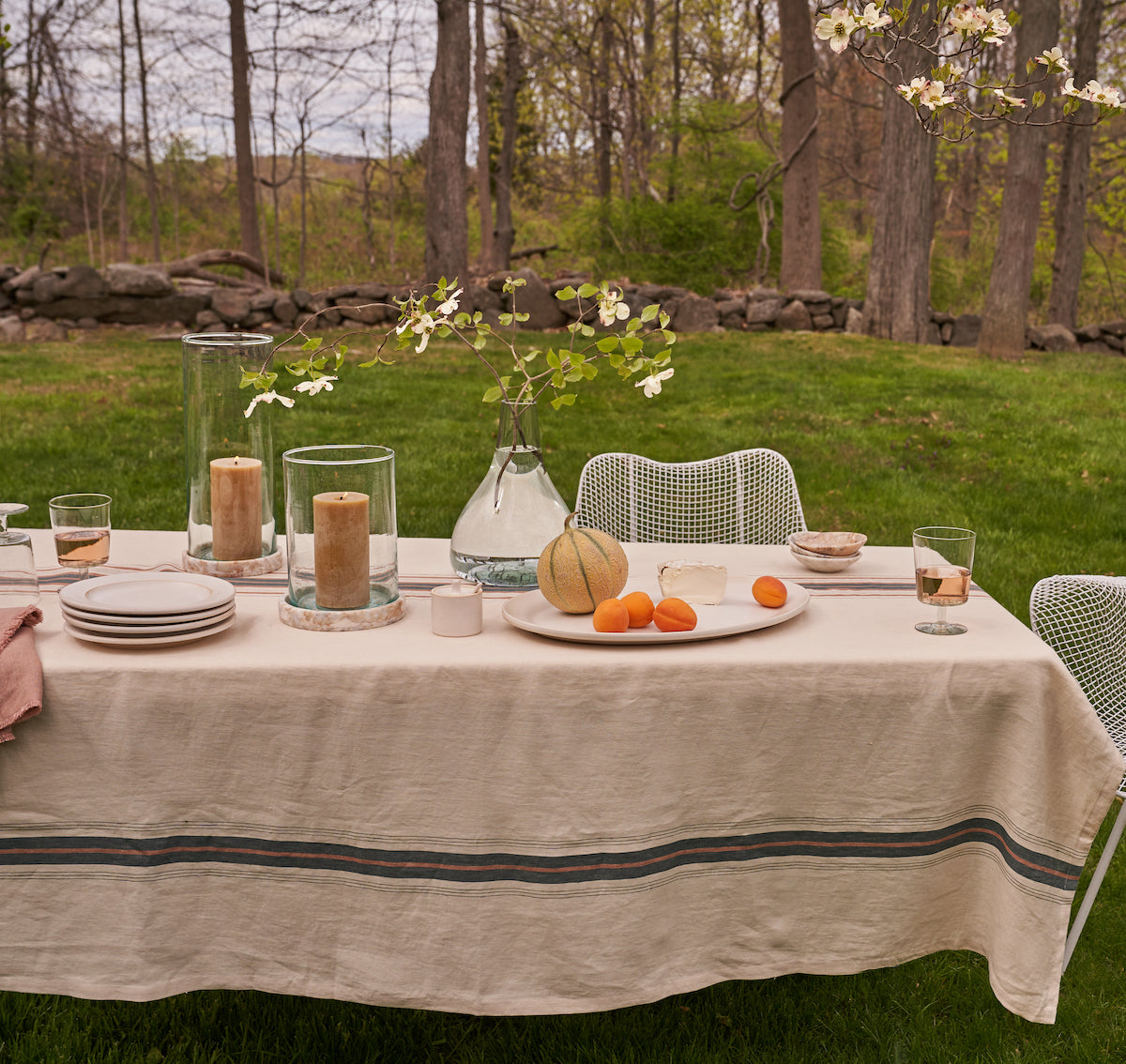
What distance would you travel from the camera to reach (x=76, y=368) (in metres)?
8.87

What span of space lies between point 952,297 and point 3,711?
56.7ft

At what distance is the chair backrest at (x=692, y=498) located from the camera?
3.12 meters

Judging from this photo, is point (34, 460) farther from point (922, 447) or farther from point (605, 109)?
point (605, 109)

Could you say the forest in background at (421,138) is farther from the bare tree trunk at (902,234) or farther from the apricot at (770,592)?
the apricot at (770,592)

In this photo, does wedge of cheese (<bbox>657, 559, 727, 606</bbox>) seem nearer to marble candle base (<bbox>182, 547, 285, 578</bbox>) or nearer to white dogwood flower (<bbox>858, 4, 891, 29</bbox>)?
marble candle base (<bbox>182, 547, 285, 578</bbox>)

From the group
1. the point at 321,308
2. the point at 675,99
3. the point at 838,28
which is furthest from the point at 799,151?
the point at 838,28

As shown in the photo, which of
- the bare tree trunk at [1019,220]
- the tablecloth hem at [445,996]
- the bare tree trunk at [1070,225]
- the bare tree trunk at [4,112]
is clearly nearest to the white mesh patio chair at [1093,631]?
the tablecloth hem at [445,996]

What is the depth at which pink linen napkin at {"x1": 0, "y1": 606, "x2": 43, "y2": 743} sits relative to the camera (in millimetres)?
1453

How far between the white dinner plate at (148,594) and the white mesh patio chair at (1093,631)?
1652mm

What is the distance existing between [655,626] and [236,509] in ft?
2.81

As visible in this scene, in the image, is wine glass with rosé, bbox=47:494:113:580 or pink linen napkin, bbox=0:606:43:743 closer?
pink linen napkin, bbox=0:606:43:743

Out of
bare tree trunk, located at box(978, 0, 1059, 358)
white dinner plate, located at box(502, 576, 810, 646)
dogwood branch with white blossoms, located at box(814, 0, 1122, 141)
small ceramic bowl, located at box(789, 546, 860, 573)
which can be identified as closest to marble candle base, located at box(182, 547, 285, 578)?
white dinner plate, located at box(502, 576, 810, 646)

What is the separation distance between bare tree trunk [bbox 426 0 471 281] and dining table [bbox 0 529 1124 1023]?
1014 cm

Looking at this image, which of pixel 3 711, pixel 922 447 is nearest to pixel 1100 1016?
pixel 3 711
